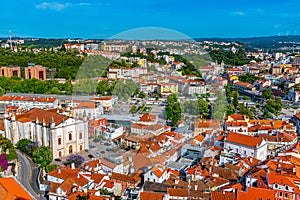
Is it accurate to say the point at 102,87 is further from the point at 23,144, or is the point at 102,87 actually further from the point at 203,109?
the point at 23,144

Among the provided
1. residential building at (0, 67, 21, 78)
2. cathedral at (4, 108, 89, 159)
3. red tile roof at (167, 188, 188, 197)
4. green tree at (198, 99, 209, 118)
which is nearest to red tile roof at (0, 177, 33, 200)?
red tile roof at (167, 188, 188, 197)

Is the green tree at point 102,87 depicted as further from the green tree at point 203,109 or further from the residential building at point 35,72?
the residential building at point 35,72

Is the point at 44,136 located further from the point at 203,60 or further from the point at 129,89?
the point at 203,60

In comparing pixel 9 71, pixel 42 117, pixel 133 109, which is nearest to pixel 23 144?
pixel 42 117

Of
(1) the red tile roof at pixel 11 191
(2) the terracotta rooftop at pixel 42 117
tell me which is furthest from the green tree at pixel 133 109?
(1) the red tile roof at pixel 11 191

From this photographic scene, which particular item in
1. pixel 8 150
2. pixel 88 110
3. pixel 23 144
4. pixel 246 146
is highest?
pixel 88 110

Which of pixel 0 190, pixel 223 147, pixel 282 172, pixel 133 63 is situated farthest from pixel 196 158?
pixel 0 190

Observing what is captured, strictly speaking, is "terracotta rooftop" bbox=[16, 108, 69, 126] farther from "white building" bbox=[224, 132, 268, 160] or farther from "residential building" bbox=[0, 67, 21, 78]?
"residential building" bbox=[0, 67, 21, 78]
